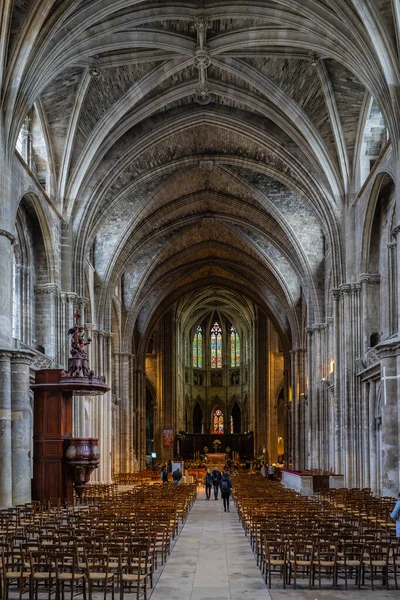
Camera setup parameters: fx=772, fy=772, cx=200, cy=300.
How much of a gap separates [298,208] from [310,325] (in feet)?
23.3

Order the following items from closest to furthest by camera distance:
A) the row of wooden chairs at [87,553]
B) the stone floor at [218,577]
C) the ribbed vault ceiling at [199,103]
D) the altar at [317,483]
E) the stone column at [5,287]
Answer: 1. the row of wooden chairs at [87,553]
2. the stone floor at [218,577]
3. the stone column at [5,287]
4. the ribbed vault ceiling at [199,103]
5. the altar at [317,483]

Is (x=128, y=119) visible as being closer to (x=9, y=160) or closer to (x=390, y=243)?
(x=9, y=160)

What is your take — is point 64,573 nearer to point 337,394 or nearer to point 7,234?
point 7,234

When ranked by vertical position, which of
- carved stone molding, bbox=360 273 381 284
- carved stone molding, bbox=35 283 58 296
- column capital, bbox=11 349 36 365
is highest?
carved stone molding, bbox=360 273 381 284

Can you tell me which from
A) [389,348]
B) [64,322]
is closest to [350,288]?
[389,348]

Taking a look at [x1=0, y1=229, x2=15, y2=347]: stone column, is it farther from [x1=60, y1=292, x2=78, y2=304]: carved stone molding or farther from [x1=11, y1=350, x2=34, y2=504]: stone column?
[x1=60, y1=292, x2=78, y2=304]: carved stone molding

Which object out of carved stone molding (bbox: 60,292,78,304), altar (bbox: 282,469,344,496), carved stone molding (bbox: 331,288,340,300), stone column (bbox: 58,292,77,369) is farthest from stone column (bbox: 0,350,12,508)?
carved stone molding (bbox: 331,288,340,300)

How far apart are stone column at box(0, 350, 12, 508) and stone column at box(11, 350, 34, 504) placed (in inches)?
14.5

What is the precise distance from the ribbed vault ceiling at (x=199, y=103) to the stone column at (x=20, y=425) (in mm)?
7330

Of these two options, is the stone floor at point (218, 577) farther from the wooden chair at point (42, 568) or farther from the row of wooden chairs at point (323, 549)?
the wooden chair at point (42, 568)

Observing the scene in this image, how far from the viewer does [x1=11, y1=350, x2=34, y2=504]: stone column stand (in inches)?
925

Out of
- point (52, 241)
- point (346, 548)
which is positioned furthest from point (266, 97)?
point (346, 548)

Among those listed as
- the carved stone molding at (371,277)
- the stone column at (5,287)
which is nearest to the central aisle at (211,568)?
the stone column at (5,287)

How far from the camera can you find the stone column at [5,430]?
74.6 feet
